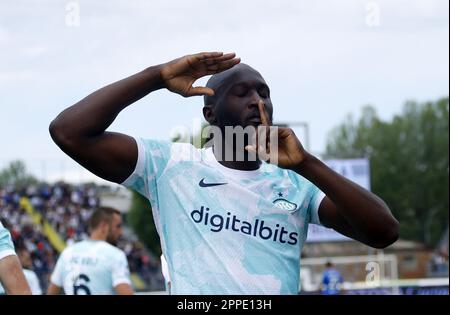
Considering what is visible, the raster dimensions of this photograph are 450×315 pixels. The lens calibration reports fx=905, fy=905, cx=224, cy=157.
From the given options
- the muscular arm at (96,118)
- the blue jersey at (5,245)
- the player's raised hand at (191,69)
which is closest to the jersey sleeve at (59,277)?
the blue jersey at (5,245)

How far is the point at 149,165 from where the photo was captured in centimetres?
375

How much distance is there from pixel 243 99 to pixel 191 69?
0.40 metres

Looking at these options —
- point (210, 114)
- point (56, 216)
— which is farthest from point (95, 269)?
point (56, 216)

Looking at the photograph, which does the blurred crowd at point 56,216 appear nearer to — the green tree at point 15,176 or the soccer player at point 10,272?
the green tree at point 15,176

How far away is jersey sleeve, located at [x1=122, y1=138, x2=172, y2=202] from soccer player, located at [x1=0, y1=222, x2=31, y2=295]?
2.15m

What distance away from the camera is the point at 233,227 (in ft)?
12.2

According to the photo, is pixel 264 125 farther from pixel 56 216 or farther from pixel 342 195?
pixel 56 216

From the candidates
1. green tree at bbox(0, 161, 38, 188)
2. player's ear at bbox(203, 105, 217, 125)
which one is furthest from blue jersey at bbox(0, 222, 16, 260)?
green tree at bbox(0, 161, 38, 188)

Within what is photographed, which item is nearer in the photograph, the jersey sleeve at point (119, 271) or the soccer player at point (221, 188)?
the soccer player at point (221, 188)

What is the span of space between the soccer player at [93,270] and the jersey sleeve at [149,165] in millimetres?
5225

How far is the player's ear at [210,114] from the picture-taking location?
3919 mm

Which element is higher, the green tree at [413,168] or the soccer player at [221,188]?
the soccer player at [221,188]

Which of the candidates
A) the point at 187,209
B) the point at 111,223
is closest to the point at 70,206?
the point at 111,223
